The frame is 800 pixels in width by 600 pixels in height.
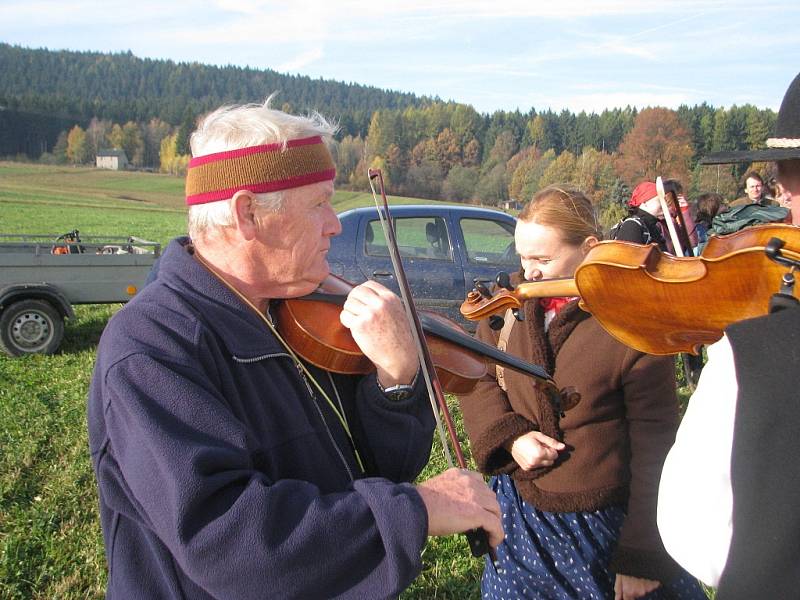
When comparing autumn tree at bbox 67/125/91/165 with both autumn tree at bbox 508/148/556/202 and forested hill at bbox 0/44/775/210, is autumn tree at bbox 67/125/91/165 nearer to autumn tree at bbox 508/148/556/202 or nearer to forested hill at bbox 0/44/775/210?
forested hill at bbox 0/44/775/210

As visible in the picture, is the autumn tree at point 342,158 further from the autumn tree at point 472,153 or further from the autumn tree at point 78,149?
the autumn tree at point 78,149

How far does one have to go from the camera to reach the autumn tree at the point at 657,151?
31578 mm

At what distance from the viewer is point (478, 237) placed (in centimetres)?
783

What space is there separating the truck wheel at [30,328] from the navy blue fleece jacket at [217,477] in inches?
266

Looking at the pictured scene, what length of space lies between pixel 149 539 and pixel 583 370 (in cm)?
153

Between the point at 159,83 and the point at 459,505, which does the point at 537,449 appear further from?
the point at 159,83

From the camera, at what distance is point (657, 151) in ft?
116

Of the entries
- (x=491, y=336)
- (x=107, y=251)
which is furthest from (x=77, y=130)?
(x=491, y=336)

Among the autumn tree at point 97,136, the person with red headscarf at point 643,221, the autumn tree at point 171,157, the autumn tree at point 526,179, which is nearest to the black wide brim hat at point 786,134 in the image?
the person with red headscarf at point 643,221

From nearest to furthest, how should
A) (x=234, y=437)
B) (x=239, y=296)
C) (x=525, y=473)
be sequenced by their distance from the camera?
1. (x=234, y=437)
2. (x=239, y=296)
3. (x=525, y=473)

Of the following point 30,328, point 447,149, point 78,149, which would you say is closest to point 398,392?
point 30,328

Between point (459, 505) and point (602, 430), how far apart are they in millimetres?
1173

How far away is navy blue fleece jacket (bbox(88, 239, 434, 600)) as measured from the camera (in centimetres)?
117

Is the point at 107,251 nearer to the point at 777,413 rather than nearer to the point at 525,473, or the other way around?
the point at 525,473
